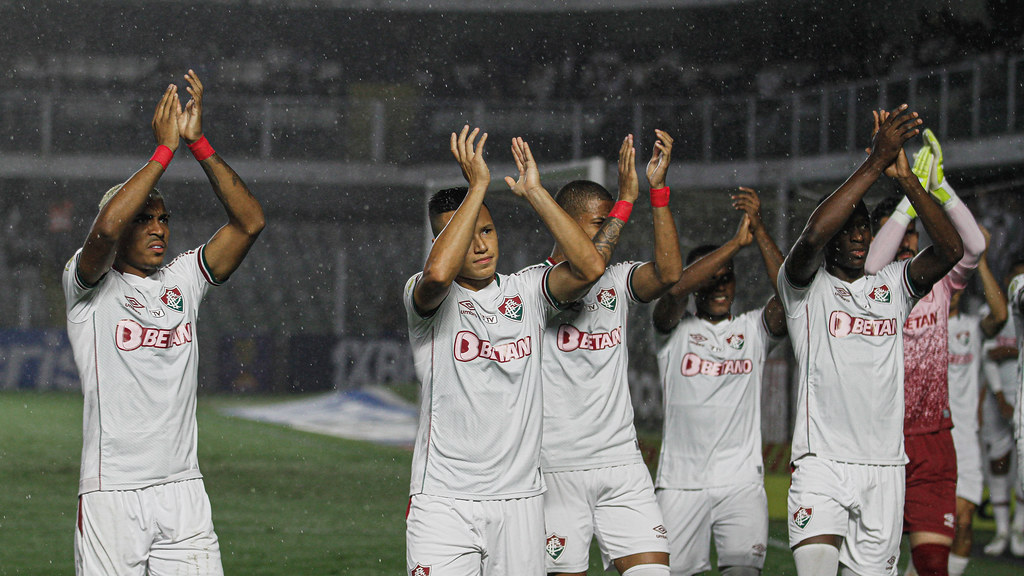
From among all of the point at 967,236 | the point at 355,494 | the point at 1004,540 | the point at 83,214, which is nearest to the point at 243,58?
the point at 83,214

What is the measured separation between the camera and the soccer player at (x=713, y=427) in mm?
4832

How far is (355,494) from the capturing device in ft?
33.9

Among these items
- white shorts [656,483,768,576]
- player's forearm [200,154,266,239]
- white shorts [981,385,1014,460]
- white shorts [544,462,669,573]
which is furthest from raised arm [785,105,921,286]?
white shorts [981,385,1014,460]

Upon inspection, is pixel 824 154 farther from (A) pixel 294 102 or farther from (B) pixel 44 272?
(B) pixel 44 272

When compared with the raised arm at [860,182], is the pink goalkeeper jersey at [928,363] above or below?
below

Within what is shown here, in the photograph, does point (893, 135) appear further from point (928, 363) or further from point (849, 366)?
point (928, 363)

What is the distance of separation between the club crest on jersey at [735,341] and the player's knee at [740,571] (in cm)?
93

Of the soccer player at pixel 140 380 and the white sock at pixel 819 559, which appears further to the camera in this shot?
the white sock at pixel 819 559

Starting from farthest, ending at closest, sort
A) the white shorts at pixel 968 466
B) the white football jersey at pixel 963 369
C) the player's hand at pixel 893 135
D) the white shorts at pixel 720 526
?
the white football jersey at pixel 963 369 < the white shorts at pixel 968 466 < the white shorts at pixel 720 526 < the player's hand at pixel 893 135

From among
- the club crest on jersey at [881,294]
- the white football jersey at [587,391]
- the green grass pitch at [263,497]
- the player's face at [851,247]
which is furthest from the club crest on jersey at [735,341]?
the green grass pitch at [263,497]

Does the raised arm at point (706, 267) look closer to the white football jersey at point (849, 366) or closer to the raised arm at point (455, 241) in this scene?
the white football jersey at point (849, 366)

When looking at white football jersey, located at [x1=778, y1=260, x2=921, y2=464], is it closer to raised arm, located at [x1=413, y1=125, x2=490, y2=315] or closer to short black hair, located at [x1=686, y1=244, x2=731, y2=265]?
short black hair, located at [x1=686, y1=244, x2=731, y2=265]

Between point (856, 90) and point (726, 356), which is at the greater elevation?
point (856, 90)

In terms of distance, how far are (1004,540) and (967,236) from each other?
11.9 ft
